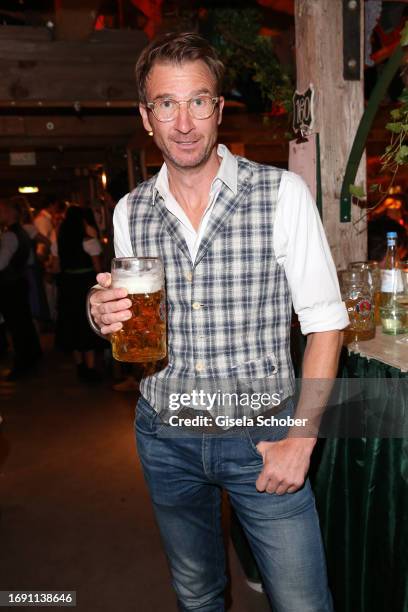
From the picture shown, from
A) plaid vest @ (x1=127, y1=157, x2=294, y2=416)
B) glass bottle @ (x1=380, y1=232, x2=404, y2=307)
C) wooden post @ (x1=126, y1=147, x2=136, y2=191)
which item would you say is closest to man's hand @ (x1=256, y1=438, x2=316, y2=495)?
plaid vest @ (x1=127, y1=157, x2=294, y2=416)

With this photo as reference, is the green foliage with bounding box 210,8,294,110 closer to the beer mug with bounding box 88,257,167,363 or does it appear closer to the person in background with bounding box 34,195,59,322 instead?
the beer mug with bounding box 88,257,167,363

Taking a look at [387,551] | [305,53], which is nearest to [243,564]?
[387,551]

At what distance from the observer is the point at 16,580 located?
240 centimetres

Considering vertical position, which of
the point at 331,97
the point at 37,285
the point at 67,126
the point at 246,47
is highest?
the point at 67,126

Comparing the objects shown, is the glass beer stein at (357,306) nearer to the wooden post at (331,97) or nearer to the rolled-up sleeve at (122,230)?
the wooden post at (331,97)

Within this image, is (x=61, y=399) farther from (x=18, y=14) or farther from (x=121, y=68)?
(x=18, y=14)

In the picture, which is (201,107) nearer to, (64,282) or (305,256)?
(305,256)

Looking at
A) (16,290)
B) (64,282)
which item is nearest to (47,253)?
(16,290)

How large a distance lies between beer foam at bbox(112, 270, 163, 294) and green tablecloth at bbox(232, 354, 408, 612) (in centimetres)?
81

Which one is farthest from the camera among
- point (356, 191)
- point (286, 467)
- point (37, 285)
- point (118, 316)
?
point (37, 285)

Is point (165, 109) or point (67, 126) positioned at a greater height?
point (67, 126)

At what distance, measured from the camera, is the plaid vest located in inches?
52.0

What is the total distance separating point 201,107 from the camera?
51.1 inches

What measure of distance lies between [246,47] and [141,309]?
294 centimetres
